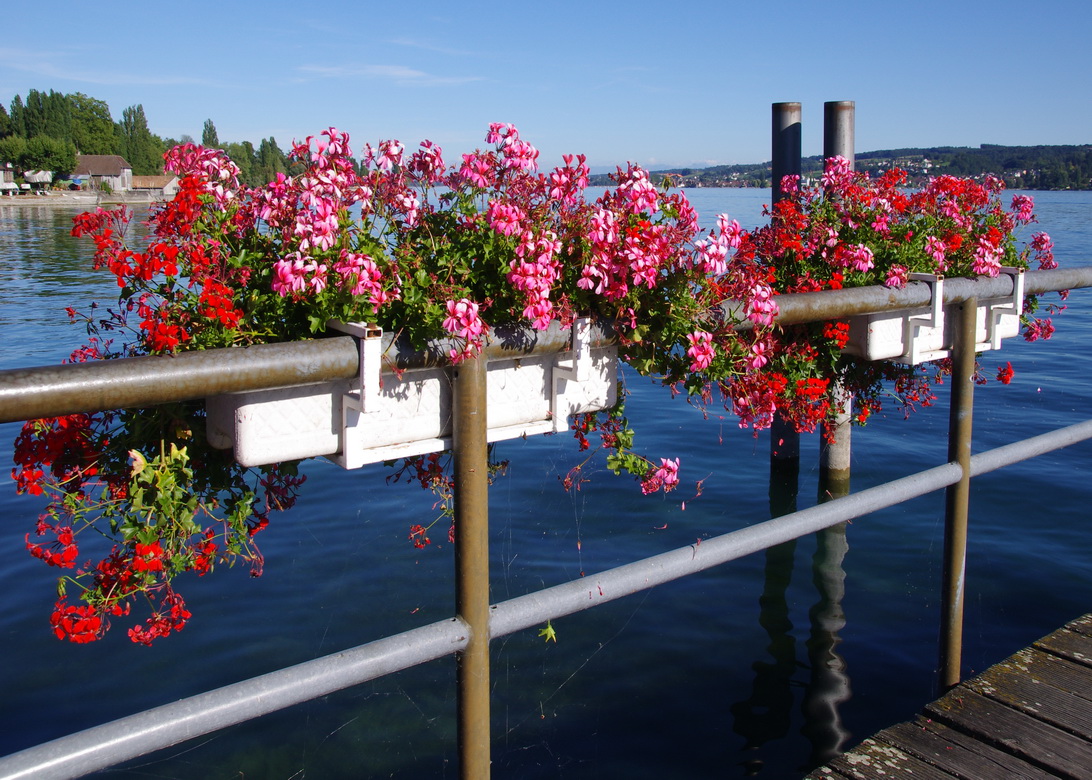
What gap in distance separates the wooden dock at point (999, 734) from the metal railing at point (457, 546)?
692 mm

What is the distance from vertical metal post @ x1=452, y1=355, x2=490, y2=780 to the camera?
2.00 metres

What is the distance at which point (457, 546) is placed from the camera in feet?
6.66

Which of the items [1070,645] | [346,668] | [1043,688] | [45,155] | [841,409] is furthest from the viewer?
[45,155]

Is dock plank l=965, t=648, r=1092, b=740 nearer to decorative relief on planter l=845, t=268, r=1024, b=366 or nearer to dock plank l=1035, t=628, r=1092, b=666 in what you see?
dock plank l=1035, t=628, r=1092, b=666

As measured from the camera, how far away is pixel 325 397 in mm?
1989

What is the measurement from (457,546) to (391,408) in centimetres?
34

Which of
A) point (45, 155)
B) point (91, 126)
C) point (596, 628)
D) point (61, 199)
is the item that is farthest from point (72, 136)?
point (596, 628)

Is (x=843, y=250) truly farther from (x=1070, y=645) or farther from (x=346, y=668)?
(x=346, y=668)

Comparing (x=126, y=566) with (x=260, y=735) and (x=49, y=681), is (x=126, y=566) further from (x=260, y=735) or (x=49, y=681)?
(x=49, y=681)

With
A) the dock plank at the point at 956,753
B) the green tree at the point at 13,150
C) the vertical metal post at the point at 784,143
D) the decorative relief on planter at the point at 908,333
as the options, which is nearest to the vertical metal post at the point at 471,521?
the dock plank at the point at 956,753

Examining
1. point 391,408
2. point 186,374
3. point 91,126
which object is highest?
point 91,126

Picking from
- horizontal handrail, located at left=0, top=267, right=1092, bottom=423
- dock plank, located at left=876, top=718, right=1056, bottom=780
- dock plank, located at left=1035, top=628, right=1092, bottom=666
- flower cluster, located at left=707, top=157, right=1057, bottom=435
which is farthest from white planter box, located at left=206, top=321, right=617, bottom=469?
dock plank, located at left=1035, top=628, right=1092, bottom=666

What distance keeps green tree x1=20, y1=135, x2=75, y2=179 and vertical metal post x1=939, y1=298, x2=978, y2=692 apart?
131 m

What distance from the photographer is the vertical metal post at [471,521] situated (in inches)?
78.7
